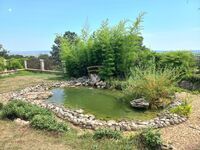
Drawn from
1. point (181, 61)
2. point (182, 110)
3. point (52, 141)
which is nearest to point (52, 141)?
point (52, 141)

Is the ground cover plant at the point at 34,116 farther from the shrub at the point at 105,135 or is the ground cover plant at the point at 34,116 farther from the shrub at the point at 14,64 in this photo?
the shrub at the point at 14,64

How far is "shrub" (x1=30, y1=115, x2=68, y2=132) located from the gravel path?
1944 mm

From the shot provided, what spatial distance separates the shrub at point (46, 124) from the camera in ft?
16.9

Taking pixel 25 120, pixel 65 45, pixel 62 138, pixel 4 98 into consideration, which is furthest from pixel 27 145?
pixel 65 45

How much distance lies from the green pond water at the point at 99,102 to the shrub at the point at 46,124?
172 cm

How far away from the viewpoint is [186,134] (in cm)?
549

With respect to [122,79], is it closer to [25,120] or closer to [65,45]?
[65,45]

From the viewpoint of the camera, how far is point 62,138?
16.0 ft

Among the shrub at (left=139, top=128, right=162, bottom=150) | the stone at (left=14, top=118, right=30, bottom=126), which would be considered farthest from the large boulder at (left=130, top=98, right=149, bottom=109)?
the stone at (left=14, top=118, right=30, bottom=126)

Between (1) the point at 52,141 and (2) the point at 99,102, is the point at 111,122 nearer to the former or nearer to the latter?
(1) the point at 52,141

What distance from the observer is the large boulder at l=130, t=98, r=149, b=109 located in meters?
7.59

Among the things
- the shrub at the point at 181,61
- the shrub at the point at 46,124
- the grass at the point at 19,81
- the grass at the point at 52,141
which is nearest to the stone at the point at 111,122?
the grass at the point at 52,141

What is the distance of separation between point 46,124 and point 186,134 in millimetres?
2709

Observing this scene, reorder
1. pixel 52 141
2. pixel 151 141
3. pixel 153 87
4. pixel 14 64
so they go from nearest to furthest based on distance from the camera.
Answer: pixel 151 141 < pixel 52 141 < pixel 153 87 < pixel 14 64
